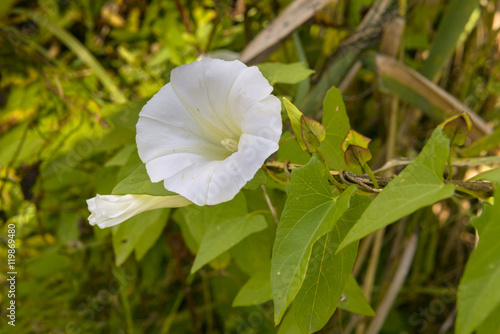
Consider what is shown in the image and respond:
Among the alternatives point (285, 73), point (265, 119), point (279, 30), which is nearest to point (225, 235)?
point (265, 119)

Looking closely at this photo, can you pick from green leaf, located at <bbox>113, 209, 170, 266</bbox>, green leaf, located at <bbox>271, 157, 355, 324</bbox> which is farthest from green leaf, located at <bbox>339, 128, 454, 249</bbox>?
green leaf, located at <bbox>113, 209, 170, 266</bbox>

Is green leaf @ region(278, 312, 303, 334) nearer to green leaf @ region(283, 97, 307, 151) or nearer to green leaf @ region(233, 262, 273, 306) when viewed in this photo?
green leaf @ region(233, 262, 273, 306)

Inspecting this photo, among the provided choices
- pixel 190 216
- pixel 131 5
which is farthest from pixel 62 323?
pixel 131 5

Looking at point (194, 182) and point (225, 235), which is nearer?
point (194, 182)

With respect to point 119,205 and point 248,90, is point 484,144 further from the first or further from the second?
point 119,205

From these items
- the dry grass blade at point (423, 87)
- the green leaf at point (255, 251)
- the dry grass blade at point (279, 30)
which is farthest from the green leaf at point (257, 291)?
the dry grass blade at point (423, 87)

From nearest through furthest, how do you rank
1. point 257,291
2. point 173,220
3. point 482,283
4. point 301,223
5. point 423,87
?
point 482,283
point 301,223
point 257,291
point 423,87
point 173,220

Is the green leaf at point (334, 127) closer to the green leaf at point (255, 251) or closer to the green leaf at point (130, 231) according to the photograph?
the green leaf at point (255, 251)
